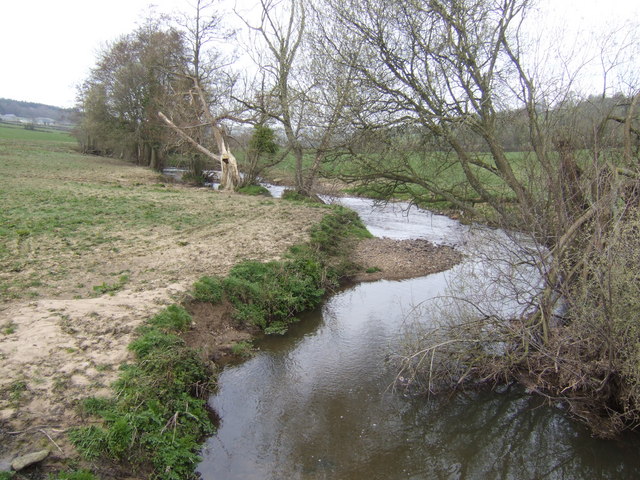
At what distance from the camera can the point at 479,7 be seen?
10.0 metres

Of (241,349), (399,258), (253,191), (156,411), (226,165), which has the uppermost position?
(226,165)

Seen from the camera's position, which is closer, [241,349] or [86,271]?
[241,349]

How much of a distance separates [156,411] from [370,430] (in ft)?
9.03

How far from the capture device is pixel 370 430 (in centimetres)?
623

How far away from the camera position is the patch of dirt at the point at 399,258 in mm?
13367

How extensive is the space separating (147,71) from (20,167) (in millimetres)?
11608

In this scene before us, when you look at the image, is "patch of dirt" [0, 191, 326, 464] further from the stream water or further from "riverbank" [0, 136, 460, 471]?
the stream water

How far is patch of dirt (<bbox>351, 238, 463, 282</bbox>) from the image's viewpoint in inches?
526

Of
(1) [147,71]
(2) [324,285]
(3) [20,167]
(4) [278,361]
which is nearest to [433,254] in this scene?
(2) [324,285]

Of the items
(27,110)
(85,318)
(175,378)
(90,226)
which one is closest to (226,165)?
(90,226)

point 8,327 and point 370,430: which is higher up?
point 8,327

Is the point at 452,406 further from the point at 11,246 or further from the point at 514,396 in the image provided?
the point at 11,246

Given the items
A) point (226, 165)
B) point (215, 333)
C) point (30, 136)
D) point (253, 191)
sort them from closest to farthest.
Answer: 1. point (215, 333)
2. point (253, 191)
3. point (226, 165)
4. point (30, 136)

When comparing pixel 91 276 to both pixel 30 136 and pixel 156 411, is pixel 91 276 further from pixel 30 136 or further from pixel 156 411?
pixel 30 136
